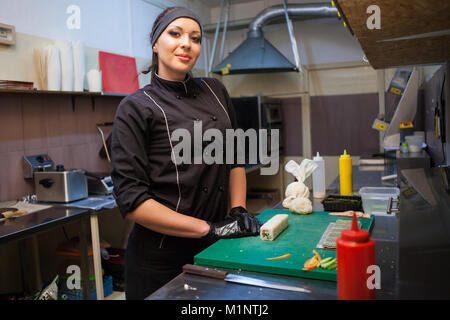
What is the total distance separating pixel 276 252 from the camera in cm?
115

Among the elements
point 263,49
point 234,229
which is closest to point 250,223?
point 234,229

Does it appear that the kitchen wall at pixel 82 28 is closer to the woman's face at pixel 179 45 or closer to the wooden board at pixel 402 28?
the woman's face at pixel 179 45

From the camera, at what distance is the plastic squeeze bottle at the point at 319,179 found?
1997mm

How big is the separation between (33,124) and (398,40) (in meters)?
2.57

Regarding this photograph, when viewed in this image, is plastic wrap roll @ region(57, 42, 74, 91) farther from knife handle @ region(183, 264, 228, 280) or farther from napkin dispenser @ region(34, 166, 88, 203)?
knife handle @ region(183, 264, 228, 280)

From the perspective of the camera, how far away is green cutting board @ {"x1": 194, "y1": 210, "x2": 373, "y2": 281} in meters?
1.03

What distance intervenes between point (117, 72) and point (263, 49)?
1.86 metres

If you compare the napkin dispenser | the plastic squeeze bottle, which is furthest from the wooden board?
the napkin dispenser

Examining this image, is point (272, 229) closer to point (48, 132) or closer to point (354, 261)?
point (354, 261)

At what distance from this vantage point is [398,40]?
138 centimetres

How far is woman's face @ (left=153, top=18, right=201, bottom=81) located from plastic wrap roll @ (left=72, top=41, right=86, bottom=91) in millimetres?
1780

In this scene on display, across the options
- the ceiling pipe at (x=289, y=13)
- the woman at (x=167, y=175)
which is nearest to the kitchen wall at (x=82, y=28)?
the ceiling pipe at (x=289, y=13)

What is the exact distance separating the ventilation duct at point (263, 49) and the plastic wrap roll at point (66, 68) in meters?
2.11
